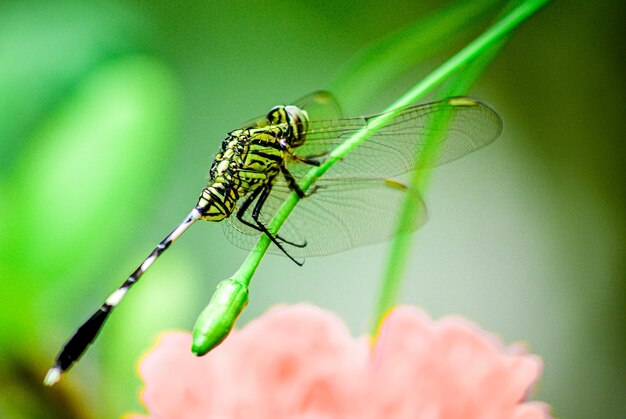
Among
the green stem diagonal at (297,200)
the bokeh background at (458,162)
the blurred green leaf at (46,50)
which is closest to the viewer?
the green stem diagonal at (297,200)

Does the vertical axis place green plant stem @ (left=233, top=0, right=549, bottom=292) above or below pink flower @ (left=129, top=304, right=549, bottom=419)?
above

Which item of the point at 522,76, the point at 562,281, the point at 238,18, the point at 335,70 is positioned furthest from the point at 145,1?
the point at 562,281

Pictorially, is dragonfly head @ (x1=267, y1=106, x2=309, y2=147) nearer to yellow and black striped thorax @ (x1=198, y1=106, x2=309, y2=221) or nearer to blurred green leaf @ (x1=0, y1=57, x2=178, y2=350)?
yellow and black striped thorax @ (x1=198, y1=106, x2=309, y2=221)

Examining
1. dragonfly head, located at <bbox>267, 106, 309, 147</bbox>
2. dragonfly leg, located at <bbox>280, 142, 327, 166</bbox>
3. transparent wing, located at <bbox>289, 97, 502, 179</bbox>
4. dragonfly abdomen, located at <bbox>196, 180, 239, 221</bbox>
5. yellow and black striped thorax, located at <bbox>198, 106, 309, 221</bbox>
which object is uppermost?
transparent wing, located at <bbox>289, 97, 502, 179</bbox>

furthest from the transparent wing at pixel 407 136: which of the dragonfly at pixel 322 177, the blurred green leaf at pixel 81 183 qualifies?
the blurred green leaf at pixel 81 183

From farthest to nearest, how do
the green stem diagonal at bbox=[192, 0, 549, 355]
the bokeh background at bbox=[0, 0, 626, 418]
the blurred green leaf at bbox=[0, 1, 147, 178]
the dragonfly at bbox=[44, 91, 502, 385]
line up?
the bokeh background at bbox=[0, 0, 626, 418], the blurred green leaf at bbox=[0, 1, 147, 178], the dragonfly at bbox=[44, 91, 502, 385], the green stem diagonal at bbox=[192, 0, 549, 355]

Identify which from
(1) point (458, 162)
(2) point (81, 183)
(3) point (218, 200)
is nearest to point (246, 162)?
(3) point (218, 200)

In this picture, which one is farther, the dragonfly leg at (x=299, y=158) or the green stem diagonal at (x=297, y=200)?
the dragonfly leg at (x=299, y=158)

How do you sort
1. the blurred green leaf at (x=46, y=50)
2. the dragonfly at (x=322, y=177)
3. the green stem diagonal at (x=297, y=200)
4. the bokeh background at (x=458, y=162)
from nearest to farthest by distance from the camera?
the green stem diagonal at (x=297, y=200) → the dragonfly at (x=322, y=177) → the blurred green leaf at (x=46, y=50) → the bokeh background at (x=458, y=162)

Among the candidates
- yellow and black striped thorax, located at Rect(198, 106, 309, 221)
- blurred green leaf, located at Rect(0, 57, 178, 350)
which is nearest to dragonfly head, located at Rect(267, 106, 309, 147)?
yellow and black striped thorax, located at Rect(198, 106, 309, 221)

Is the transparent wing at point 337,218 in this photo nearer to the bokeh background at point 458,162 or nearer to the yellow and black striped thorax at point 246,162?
the yellow and black striped thorax at point 246,162
